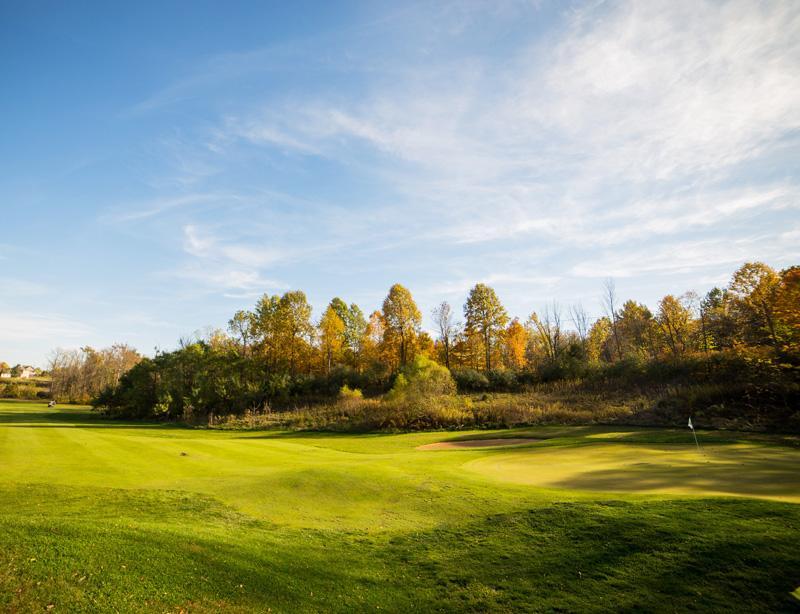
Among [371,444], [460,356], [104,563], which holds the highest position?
[460,356]

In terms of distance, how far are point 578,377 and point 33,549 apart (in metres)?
45.7

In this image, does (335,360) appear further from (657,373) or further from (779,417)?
(779,417)

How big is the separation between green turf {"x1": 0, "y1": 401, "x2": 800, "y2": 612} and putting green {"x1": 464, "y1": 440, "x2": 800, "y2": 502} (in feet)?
0.44

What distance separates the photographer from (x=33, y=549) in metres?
6.08

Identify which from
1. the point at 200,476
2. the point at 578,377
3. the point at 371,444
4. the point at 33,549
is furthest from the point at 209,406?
the point at 33,549

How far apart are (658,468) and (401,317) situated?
42258mm

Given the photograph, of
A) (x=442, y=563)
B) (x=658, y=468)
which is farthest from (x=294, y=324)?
(x=442, y=563)

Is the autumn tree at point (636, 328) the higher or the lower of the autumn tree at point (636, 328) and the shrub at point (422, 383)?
the higher

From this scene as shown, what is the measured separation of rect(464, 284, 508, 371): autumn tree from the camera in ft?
185

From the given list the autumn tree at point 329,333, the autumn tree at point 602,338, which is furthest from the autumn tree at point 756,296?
the autumn tree at point 329,333

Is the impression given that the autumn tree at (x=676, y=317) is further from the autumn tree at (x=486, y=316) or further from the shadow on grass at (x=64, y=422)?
the shadow on grass at (x=64, y=422)

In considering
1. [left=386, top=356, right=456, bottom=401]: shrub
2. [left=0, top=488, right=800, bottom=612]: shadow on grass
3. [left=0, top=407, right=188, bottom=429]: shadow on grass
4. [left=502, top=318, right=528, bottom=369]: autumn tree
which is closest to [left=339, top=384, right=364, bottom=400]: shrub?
[left=386, top=356, right=456, bottom=401]: shrub

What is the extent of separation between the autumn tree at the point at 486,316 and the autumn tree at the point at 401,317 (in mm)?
7818

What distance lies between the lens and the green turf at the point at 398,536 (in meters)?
5.96
